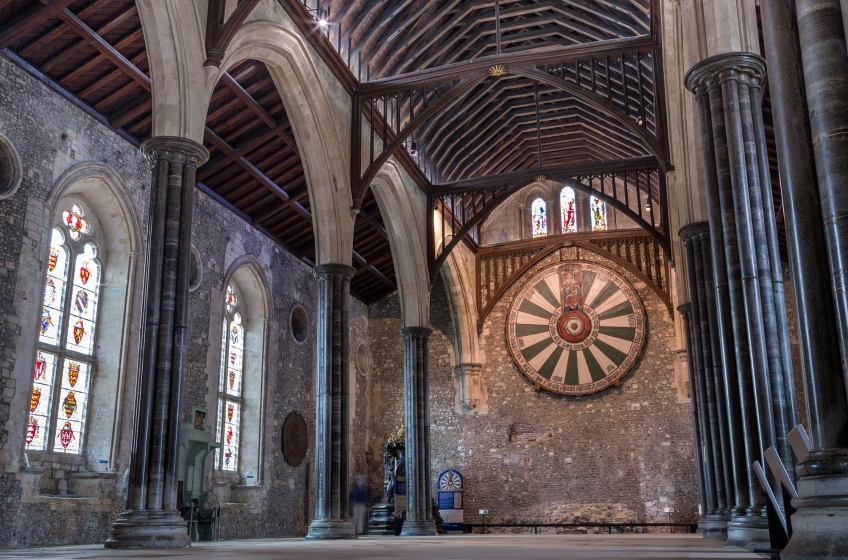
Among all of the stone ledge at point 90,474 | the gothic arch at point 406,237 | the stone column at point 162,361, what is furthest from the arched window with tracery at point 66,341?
the gothic arch at point 406,237

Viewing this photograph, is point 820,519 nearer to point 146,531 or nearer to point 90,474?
point 146,531

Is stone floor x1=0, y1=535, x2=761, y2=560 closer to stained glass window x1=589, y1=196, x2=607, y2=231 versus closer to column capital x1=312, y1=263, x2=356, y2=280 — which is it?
column capital x1=312, y1=263, x2=356, y2=280

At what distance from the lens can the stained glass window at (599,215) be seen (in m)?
19.6

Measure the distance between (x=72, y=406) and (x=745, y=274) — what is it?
8.56m

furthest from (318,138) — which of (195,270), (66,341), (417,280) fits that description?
(417,280)

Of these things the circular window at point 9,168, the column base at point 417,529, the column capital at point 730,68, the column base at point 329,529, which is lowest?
the column base at point 417,529

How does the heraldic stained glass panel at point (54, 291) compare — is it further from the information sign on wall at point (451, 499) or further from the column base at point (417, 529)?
the information sign on wall at point (451, 499)

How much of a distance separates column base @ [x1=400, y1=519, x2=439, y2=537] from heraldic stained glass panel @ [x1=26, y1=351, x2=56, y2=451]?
6.85 meters

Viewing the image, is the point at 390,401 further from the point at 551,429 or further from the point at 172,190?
the point at 172,190

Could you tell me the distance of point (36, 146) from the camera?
10.1 metres

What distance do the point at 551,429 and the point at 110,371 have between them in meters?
10.6

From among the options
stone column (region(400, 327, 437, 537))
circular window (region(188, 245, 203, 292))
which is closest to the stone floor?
circular window (region(188, 245, 203, 292))

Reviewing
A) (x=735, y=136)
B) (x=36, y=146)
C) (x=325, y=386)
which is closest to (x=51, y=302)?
(x=36, y=146)

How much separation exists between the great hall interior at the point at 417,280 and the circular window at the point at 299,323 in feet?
0.24
